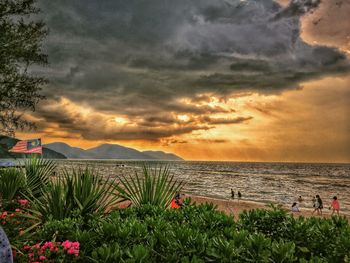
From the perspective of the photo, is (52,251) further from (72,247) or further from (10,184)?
(10,184)

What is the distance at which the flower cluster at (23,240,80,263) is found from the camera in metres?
3.53

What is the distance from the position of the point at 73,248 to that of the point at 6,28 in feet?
62.2

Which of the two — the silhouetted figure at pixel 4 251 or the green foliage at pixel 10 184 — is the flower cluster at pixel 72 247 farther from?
the green foliage at pixel 10 184

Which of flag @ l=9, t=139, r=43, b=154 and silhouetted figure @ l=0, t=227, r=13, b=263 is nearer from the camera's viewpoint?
silhouetted figure @ l=0, t=227, r=13, b=263

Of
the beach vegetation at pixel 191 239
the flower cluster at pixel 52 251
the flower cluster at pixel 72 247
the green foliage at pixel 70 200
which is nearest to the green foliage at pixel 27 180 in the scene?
the green foliage at pixel 70 200

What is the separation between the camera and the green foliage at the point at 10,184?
8940 millimetres

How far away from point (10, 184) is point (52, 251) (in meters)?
6.21

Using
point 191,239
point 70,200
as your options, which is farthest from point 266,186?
point 191,239

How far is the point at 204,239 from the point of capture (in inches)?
124

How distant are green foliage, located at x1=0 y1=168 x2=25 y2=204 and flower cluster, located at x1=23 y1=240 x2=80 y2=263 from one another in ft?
17.7

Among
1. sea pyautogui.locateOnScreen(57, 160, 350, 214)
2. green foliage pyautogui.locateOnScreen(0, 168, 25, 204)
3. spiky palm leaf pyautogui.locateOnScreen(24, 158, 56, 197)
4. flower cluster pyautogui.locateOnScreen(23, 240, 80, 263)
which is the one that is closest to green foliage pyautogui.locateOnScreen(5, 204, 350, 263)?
flower cluster pyautogui.locateOnScreen(23, 240, 80, 263)

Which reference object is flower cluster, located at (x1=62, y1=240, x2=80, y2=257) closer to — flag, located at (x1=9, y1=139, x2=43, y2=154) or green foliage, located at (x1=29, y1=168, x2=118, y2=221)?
green foliage, located at (x1=29, y1=168, x2=118, y2=221)

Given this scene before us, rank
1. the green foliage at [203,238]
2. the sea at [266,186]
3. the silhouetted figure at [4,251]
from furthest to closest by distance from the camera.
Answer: the sea at [266,186] < the green foliage at [203,238] < the silhouetted figure at [4,251]

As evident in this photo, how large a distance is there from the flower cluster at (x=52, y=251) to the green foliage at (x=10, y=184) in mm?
5388
